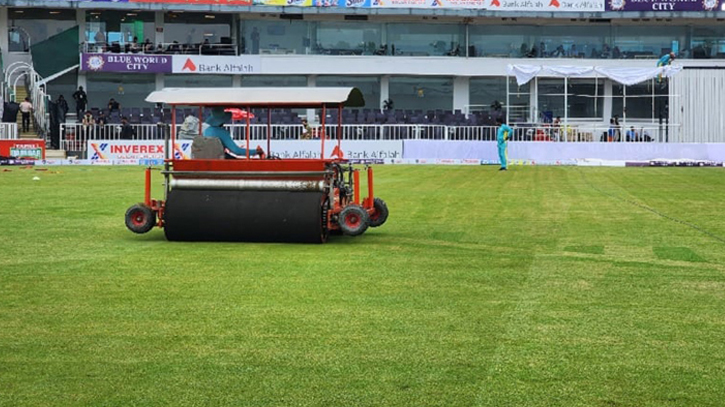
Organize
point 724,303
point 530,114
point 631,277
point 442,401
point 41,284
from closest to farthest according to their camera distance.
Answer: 1. point 442,401
2. point 724,303
3. point 41,284
4. point 631,277
5. point 530,114

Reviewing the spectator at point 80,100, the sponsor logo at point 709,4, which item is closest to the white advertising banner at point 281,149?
the spectator at point 80,100

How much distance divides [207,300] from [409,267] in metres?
3.38

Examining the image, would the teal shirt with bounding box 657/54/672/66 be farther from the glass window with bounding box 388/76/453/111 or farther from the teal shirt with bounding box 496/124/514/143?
the glass window with bounding box 388/76/453/111

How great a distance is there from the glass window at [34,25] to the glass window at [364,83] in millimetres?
15016

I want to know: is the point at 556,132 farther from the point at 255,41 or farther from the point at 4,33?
the point at 4,33

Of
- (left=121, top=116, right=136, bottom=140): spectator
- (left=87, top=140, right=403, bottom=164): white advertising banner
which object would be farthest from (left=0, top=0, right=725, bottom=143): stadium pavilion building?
(left=87, top=140, right=403, bottom=164): white advertising banner

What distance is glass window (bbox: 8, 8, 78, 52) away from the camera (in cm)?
6900

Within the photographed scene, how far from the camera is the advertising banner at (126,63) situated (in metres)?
67.4

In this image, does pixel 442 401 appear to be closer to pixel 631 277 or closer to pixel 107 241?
pixel 631 277

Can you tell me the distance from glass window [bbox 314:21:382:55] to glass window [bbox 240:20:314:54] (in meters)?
0.71

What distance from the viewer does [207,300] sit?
36.1ft

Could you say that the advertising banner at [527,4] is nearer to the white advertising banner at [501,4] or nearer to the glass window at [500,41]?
the white advertising banner at [501,4]

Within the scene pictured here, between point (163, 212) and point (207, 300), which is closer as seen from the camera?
point (207, 300)

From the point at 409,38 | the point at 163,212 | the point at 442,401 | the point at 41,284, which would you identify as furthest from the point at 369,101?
the point at 442,401
